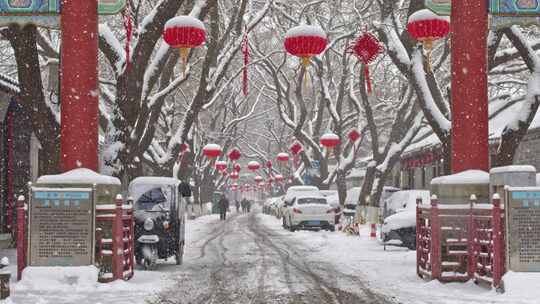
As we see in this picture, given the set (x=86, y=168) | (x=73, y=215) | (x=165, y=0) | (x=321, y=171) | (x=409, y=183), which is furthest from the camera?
(x=409, y=183)

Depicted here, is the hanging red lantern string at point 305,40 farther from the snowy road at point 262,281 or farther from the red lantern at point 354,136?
the red lantern at point 354,136

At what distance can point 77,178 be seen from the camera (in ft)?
44.4

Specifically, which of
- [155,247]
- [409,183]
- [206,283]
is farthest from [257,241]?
[409,183]

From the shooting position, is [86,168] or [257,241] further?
[257,241]

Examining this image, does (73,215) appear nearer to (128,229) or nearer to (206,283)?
(128,229)

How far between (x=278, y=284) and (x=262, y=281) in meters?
0.58

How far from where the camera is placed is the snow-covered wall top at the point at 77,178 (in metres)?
13.5

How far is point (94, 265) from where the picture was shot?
43.2 ft

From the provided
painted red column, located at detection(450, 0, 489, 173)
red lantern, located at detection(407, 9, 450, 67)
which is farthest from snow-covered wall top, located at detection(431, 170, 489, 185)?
red lantern, located at detection(407, 9, 450, 67)

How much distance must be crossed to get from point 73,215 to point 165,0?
7423 mm

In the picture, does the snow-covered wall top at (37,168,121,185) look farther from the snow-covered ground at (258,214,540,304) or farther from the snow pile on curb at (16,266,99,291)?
the snow-covered ground at (258,214,540,304)

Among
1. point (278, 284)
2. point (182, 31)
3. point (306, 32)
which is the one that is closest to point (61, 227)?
point (278, 284)

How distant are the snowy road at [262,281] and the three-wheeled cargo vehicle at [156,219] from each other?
2.40 ft

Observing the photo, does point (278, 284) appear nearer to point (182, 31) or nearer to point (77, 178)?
point (77, 178)
